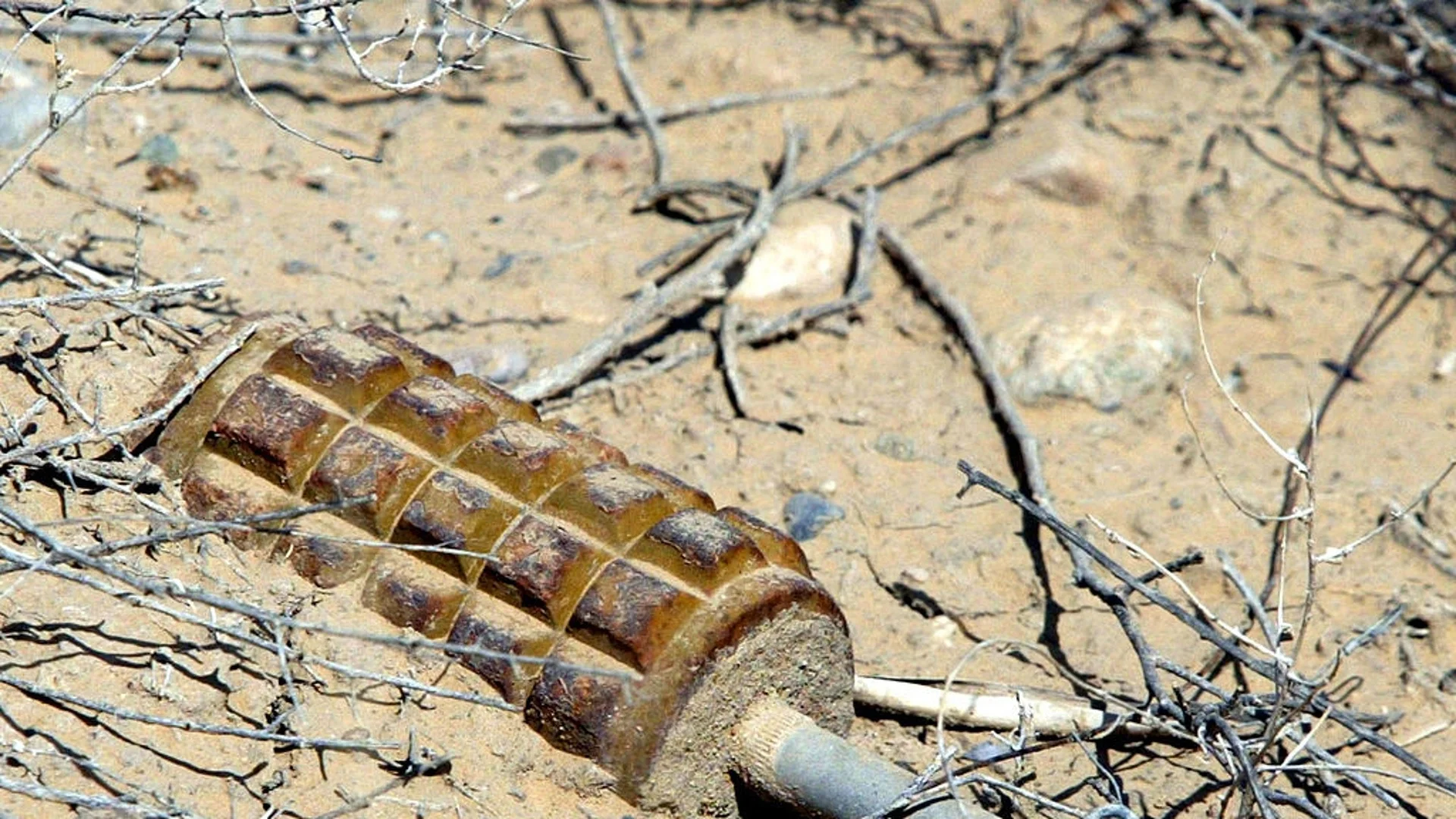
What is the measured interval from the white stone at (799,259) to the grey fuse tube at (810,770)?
71.7 inches

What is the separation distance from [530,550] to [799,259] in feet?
6.33

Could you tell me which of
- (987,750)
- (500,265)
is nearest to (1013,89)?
(500,265)

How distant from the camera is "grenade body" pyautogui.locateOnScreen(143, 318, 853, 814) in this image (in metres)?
2.55

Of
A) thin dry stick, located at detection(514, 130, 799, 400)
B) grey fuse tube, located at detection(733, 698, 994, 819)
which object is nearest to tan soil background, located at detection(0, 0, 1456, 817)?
thin dry stick, located at detection(514, 130, 799, 400)

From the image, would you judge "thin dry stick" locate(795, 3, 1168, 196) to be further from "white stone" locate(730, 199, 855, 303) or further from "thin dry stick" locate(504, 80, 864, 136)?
"thin dry stick" locate(504, 80, 864, 136)

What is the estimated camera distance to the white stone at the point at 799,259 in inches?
170

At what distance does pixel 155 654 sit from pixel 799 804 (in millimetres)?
1137

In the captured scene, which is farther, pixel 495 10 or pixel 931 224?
pixel 495 10

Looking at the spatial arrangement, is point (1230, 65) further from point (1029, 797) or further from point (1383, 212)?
point (1029, 797)

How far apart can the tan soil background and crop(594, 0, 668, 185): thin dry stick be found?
58 mm

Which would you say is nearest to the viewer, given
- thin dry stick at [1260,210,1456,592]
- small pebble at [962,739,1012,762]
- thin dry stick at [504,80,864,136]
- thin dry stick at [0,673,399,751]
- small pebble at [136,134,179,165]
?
thin dry stick at [0,673,399,751]

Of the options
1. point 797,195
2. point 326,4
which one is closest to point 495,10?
point 797,195

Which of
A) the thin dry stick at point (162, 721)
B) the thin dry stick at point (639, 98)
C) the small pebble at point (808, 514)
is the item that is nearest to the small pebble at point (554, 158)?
the thin dry stick at point (639, 98)

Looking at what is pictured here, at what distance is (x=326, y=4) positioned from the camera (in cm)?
266
